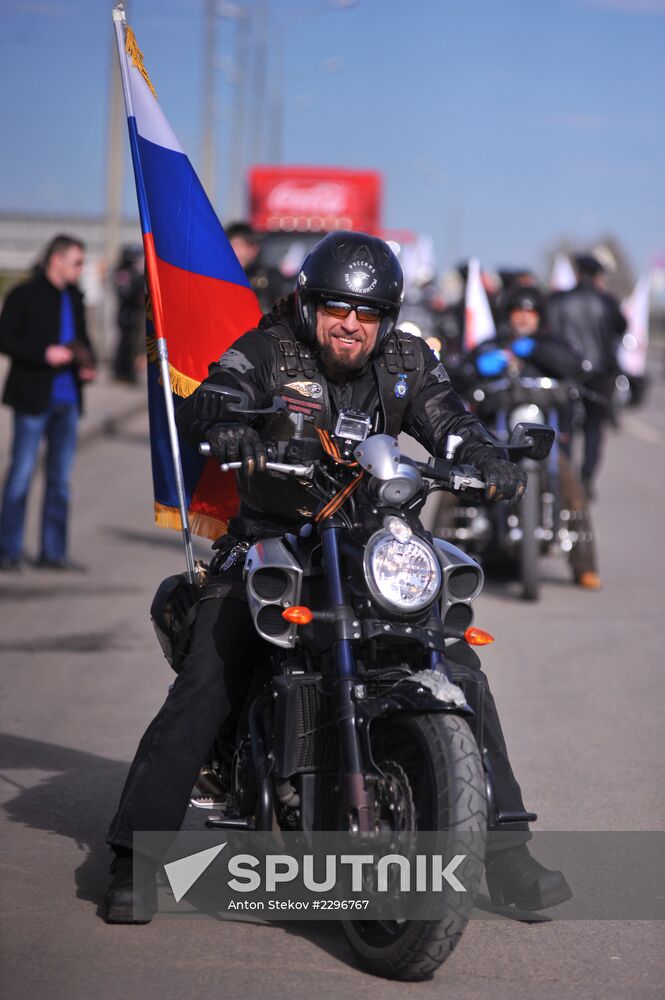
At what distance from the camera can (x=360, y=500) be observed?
441cm

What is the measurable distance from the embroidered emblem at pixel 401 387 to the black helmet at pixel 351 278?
0.12m

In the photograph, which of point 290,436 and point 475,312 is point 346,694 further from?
point 475,312

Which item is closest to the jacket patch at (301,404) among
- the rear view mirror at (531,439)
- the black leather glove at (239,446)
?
the black leather glove at (239,446)

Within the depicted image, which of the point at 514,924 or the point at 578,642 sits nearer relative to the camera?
the point at 514,924

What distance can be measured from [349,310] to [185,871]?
5.62 feet

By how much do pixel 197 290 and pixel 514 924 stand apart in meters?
2.54

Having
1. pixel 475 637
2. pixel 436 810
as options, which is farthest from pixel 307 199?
pixel 436 810

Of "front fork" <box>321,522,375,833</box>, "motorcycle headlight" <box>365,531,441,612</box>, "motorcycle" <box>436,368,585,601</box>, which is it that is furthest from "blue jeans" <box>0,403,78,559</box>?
"motorcycle headlight" <box>365,531,441,612</box>

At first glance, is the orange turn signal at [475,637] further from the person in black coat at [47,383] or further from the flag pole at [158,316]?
the person in black coat at [47,383]

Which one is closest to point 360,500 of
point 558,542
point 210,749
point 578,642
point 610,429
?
point 210,749

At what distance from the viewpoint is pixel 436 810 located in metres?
3.99

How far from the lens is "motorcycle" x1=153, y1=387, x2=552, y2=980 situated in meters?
4.07

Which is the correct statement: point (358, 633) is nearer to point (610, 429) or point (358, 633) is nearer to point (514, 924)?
point (514, 924)

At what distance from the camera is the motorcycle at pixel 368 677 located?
4066 millimetres
